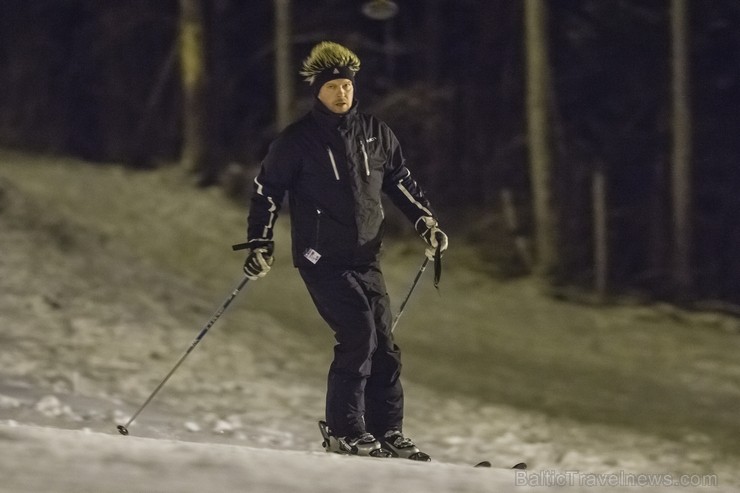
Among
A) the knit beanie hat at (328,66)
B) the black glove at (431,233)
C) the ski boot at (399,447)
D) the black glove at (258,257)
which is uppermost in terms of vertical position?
the knit beanie hat at (328,66)

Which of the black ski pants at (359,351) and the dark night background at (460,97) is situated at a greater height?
the dark night background at (460,97)

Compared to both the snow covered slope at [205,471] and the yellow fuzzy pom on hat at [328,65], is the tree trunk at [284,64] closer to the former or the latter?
the yellow fuzzy pom on hat at [328,65]

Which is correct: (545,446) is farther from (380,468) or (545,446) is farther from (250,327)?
A: (250,327)

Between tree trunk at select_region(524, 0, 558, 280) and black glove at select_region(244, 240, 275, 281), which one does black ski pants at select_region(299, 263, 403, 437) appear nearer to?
black glove at select_region(244, 240, 275, 281)

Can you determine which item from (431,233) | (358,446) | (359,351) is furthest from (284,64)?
(358,446)

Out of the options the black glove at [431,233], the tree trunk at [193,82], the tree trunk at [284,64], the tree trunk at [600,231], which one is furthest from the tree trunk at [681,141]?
the black glove at [431,233]

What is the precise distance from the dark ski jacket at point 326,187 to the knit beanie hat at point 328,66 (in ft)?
0.44

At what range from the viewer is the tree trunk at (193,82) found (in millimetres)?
17844

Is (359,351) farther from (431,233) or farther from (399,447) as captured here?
(431,233)

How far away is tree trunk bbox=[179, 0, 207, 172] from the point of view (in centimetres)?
1784

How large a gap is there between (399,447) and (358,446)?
260 mm

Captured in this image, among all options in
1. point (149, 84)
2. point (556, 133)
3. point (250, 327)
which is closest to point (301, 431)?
point (250, 327)

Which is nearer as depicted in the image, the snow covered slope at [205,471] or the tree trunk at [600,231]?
the snow covered slope at [205,471]

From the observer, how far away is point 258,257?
203 inches
